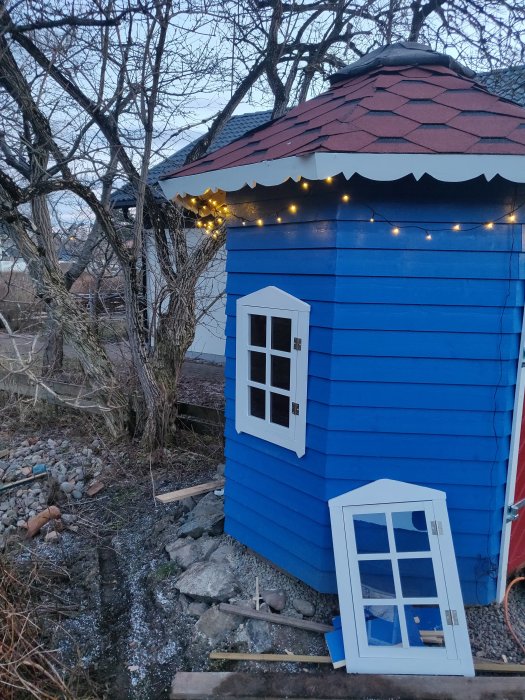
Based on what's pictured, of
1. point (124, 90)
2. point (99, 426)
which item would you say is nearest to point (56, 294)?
point (99, 426)

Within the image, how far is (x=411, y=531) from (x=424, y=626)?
1.82 ft

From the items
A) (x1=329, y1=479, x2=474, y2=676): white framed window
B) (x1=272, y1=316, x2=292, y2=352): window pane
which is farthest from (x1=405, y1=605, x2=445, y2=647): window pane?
(x1=272, y1=316, x2=292, y2=352): window pane

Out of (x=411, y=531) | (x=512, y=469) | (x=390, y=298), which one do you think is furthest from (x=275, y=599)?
(x=390, y=298)

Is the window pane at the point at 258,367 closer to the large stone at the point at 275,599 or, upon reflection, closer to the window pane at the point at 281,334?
the window pane at the point at 281,334

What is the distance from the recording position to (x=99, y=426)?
6.68m

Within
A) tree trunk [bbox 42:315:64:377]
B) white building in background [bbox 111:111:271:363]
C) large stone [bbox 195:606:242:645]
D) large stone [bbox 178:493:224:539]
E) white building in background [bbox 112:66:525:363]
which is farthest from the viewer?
white building in background [bbox 111:111:271:363]

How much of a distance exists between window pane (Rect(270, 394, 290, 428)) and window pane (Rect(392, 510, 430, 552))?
2.99ft

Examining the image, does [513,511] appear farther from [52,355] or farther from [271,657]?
[52,355]

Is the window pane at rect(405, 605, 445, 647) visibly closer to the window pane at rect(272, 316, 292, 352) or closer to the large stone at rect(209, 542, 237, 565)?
the large stone at rect(209, 542, 237, 565)

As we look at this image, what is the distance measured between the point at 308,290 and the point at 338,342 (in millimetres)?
383

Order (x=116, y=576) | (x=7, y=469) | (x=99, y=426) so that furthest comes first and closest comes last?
(x=99, y=426)
(x=7, y=469)
(x=116, y=576)

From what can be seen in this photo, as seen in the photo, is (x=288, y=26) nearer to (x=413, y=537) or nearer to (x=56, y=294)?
(x=56, y=294)

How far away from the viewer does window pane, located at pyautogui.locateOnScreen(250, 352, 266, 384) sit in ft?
11.2

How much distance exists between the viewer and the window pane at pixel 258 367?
3400 millimetres
